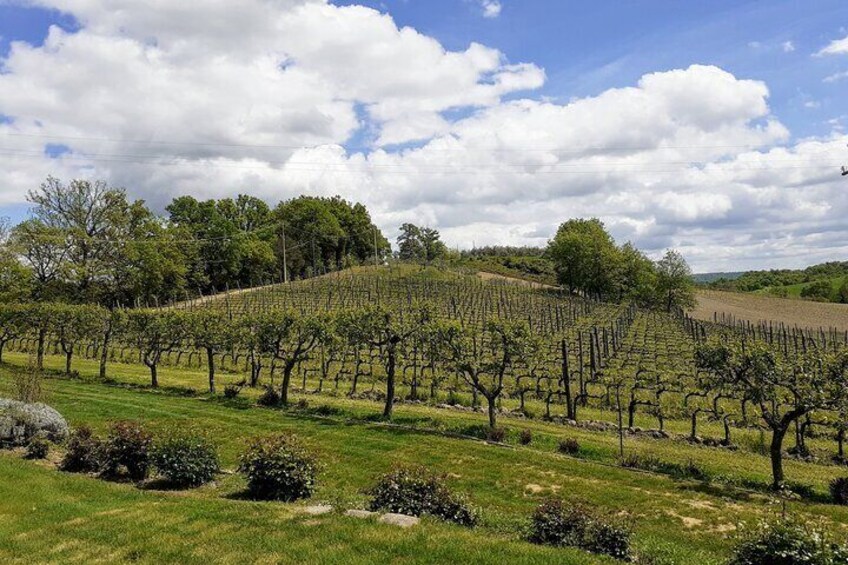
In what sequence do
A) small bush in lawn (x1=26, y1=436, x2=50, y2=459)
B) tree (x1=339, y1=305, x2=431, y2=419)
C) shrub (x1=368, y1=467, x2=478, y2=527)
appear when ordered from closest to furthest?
shrub (x1=368, y1=467, x2=478, y2=527)
small bush in lawn (x1=26, y1=436, x2=50, y2=459)
tree (x1=339, y1=305, x2=431, y2=419)

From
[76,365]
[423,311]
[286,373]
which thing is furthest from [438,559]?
[76,365]

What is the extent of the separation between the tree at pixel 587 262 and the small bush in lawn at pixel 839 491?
252 ft

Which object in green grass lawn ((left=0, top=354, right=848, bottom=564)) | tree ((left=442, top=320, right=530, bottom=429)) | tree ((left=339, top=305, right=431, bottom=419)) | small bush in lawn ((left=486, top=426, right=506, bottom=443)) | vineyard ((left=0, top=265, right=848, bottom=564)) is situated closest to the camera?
green grass lawn ((left=0, top=354, right=848, bottom=564))

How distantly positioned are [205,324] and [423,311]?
41.7 ft

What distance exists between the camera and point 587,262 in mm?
90938

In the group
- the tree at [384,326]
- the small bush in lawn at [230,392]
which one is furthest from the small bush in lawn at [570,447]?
the small bush in lawn at [230,392]

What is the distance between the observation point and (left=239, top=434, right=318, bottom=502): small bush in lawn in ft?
37.8

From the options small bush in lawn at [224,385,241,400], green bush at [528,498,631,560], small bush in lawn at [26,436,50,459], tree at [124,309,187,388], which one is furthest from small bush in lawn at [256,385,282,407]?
green bush at [528,498,631,560]

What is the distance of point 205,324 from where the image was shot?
3031 centimetres

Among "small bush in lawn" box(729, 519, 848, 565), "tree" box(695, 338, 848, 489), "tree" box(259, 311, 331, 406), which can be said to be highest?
"tree" box(259, 311, 331, 406)

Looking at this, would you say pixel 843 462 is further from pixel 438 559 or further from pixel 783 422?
pixel 438 559

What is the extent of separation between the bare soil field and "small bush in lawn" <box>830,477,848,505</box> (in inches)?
2725

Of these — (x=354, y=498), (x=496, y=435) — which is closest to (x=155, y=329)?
(x=496, y=435)

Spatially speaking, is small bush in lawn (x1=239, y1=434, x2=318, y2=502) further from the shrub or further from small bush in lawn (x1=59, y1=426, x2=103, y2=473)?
small bush in lawn (x1=59, y1=426, x2=103, y2=473)
